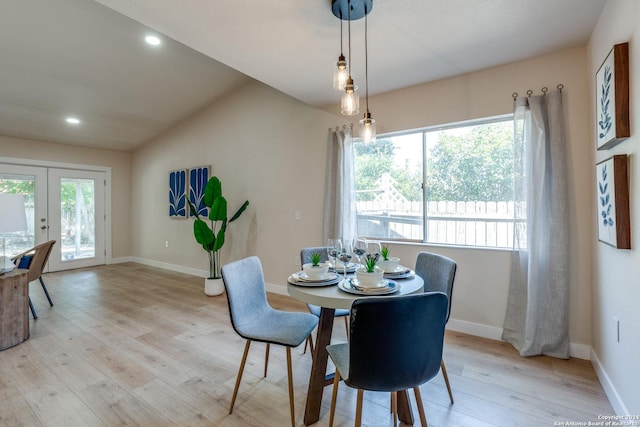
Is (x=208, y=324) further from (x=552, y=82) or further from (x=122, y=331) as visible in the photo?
(x=552, y=82)

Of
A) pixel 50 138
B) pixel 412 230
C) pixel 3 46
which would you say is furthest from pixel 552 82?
pixel 50 138

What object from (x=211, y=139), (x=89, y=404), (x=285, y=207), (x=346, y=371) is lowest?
(x=89, y=404)

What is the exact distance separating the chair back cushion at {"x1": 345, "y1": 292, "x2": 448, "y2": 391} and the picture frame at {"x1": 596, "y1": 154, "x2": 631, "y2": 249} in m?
1.20

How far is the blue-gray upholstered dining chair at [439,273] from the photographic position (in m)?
1.91

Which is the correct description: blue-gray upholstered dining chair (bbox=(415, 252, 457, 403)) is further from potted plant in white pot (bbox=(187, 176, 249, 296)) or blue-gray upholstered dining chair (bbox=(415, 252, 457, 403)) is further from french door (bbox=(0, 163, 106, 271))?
french door (bbox=(0, 163, 106, 271))

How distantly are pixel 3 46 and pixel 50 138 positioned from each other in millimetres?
2774

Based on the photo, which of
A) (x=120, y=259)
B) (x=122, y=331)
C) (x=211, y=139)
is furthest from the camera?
(x=120, y=259)

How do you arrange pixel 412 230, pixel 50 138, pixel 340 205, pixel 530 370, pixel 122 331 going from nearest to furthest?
1. pixel 530 370
2. pixel 122 331
3. pixel 412 230
4. pixel 340 205
5. pixel 50 138

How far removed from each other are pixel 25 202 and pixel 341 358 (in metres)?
6.64

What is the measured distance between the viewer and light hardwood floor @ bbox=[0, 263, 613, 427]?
1.74 meters

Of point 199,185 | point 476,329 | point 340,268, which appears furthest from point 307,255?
point 199,185

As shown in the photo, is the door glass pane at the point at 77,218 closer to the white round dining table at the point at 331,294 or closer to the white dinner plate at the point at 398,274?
the white round dining table at the point at 331,294

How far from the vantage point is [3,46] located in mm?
3146

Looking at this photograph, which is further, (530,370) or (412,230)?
(412,230)
